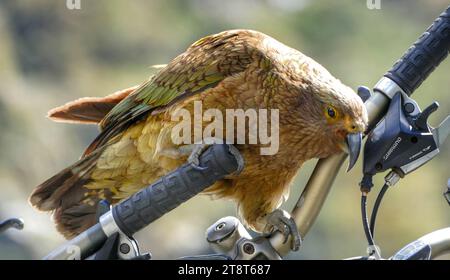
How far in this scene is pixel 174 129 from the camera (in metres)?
4.03

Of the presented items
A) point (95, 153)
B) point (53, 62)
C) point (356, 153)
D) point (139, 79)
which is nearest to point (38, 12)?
point (53, 62)

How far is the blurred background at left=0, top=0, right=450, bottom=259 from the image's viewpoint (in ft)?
34.5

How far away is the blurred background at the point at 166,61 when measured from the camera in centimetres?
1051

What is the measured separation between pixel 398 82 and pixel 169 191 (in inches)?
35.5

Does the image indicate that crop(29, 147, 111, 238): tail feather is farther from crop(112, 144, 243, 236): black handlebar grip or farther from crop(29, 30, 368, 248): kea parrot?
crop(112, 144, 243, 236): black handlebar grip

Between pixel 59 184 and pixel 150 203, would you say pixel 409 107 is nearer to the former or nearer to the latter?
pixel 150 203

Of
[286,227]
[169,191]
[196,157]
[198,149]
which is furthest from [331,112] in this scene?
[169,191]

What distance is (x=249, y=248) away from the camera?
3.07m

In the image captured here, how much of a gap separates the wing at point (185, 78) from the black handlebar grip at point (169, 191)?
1.13 meters

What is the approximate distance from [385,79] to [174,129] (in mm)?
1080

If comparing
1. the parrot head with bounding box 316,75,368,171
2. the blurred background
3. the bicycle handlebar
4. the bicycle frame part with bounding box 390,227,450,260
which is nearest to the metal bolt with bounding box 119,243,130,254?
the bicycle handlebar

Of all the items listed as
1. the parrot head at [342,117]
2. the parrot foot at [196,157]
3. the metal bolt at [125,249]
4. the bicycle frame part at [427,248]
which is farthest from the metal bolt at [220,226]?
the parrot head at [342,117]

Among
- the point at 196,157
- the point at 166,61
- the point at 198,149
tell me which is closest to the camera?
the point at 196,157

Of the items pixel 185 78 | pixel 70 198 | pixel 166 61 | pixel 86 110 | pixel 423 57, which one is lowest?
pixel 166 61
